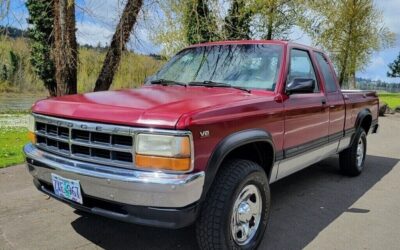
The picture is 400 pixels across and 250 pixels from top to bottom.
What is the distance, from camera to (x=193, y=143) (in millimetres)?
2891

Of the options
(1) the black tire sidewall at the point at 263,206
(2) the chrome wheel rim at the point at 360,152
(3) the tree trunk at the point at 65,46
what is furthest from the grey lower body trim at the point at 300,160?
(3) the tree trunk at the point at 65,46

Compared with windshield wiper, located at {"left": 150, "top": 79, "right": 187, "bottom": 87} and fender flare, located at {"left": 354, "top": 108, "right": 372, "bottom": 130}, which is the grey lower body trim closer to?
fender flare, located at {"left": 354, "top": 108, "right": 372, "bottom": 130}

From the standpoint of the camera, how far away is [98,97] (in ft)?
11.8

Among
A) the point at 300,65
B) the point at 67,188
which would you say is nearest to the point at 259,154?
the point at 300,65

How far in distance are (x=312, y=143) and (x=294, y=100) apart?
0.76 meters

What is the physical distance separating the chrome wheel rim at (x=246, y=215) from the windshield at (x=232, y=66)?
1.14 meters

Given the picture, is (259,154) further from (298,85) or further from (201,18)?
(201,18)

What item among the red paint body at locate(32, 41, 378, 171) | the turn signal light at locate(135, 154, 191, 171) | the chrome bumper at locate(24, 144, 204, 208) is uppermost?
the red paint body at locate(32, 41, 378, 171)

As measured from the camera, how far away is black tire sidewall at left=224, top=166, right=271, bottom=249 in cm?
320

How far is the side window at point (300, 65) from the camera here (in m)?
4.51

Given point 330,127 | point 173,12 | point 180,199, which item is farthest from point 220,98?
point 173,12

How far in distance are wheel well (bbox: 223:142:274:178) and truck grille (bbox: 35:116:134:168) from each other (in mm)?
1067

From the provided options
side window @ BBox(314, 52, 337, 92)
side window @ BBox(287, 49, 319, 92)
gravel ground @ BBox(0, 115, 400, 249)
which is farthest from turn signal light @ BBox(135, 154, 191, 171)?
side window @ BBox(314, 52, 337, 92)

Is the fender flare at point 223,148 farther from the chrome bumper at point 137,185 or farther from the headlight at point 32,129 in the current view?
the headlight at point 32,129
